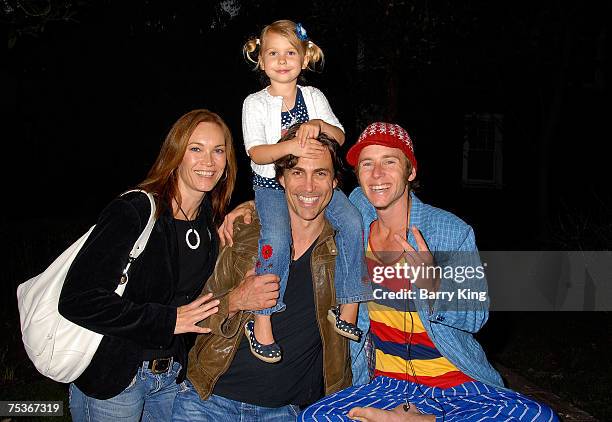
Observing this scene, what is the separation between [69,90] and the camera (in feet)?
48.6

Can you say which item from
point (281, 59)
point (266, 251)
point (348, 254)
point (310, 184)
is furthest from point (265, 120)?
point (348, 254)

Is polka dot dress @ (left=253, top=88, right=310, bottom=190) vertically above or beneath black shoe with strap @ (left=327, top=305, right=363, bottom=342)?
above

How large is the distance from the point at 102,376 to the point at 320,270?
4.48 ft

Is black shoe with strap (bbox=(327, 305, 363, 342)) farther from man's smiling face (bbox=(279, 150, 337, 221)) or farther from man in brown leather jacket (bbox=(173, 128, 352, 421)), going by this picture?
man's smiling face (bbox=(279, 150, 337, 221))

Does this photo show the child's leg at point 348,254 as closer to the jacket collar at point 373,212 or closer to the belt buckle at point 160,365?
the jacket collar at point 373,212

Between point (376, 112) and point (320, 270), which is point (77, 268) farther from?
point (376, 112)

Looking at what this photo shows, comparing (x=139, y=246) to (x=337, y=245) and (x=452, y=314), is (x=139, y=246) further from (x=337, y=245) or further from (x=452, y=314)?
(x=452, y=314)

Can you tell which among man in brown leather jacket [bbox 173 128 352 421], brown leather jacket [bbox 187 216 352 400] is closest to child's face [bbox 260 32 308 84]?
man in brown leather jacket [bbox 173 128 352 421]

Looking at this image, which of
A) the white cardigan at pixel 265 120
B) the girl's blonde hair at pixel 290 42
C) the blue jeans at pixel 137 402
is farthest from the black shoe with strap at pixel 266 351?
the girl's blonde hair at pixel 290 42

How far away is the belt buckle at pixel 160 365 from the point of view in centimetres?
338

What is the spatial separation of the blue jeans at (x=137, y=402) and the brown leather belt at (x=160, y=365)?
3 centimetres

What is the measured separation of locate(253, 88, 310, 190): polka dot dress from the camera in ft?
13.1

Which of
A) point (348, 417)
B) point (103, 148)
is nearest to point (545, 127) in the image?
point (103, 148)

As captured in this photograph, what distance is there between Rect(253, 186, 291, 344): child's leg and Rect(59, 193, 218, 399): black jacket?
1.80 feet
